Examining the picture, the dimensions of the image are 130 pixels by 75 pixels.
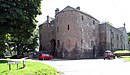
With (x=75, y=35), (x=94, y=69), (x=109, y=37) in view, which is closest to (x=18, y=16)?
(x=94, y=69)

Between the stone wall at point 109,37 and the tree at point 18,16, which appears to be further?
the stone wall at point 109,37

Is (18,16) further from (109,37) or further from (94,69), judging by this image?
(109,37)

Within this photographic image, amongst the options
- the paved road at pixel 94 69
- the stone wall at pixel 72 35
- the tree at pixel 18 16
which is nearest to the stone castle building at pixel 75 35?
the stone wall at pixel 72 35

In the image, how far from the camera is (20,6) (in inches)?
1042

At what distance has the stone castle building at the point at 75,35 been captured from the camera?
57.4 meters

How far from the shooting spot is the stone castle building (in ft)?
188

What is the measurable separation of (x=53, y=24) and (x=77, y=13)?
38.5 ft

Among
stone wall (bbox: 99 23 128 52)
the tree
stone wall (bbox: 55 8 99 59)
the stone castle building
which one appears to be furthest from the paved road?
stone wall (bbox: 99 23 128 52)

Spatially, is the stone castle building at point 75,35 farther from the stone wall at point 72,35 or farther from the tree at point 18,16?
the tree at point 18,16

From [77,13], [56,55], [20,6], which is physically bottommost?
[56,55]

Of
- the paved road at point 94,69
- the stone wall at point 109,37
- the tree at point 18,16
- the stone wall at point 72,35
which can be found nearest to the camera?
the paved road at point 94,69

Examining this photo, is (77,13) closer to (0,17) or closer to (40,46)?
(40,46)

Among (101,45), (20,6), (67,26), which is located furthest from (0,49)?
(101,45)

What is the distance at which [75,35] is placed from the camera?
57.2 metres
